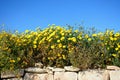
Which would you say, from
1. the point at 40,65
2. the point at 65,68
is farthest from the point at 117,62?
the point at 40,65

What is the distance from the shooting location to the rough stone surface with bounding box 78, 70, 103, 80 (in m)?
5.91

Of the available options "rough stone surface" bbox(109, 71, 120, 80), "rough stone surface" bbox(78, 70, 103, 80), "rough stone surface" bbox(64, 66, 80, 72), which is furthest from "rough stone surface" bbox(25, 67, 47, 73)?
"rough stone surface" bbox(109, 71, 120, 80)

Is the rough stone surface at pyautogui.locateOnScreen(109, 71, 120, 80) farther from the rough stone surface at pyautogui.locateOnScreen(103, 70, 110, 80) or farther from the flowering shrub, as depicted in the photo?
the flowering shrub

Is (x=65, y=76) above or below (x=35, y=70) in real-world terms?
below

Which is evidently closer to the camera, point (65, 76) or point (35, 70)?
point (65, 76)

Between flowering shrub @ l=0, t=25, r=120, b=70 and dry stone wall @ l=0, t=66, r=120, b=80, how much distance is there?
168 mm

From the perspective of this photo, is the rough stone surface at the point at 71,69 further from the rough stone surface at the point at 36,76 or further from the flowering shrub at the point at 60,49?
the rough stone surface at the point at 36,76

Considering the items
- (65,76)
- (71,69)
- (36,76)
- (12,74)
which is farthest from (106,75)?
(12,74)

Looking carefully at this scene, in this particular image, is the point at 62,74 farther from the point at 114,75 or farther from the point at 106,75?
the point at 114,75

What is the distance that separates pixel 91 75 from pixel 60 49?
0.97 m

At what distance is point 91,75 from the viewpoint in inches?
233

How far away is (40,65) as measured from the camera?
630 centimetres

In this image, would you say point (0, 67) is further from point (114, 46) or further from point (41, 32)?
point (114, 46)

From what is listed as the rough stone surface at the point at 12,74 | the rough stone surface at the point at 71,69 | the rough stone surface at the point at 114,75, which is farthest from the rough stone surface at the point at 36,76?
the rough stone surface at the point at 114,75
